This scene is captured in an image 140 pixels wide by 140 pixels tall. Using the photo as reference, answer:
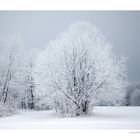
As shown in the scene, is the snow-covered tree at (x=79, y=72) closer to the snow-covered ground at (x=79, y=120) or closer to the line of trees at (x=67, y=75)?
the line of trees at (x=67, y=75)

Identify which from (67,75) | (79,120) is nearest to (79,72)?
(67,75)

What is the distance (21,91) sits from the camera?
190 inches

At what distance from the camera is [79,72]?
488cm

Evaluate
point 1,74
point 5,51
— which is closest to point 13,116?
point 1,74

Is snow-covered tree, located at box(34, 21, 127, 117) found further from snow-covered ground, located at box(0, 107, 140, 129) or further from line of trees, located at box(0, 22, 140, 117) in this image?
snow-covered ground, located at box(0, 107, 140, 129)

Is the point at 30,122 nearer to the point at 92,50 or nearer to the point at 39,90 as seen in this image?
the point at 39,90

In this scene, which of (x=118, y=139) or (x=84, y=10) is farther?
(x=84, y=10)

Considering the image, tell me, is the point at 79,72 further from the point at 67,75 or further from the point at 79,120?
the point at 79,120

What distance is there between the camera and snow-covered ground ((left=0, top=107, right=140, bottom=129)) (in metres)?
4.71

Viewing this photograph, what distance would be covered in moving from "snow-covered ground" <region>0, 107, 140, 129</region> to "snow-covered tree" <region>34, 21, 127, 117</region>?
0.38 feet

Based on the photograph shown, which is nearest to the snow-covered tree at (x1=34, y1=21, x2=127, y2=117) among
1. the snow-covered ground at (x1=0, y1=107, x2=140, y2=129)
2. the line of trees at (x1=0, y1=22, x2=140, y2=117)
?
the line of trees at (x1=0, y1=22, x2=140, y2=117)

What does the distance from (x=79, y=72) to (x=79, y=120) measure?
0.68m

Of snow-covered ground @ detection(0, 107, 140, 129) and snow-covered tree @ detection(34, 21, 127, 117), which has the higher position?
snow-covered tree @ detection(34, 21, 127, 117)
